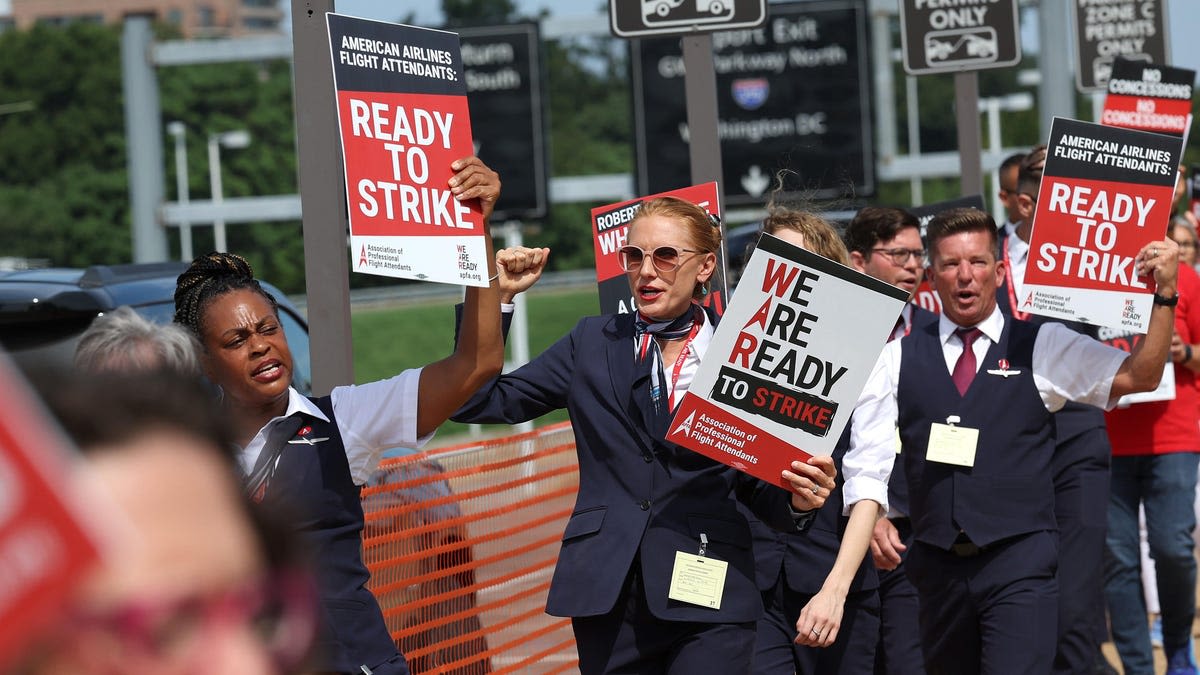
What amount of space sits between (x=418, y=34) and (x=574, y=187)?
62.9 ft

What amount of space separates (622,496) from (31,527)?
395cm

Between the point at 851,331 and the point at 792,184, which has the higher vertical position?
the point at 792,184

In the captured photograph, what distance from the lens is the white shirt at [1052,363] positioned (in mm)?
5734

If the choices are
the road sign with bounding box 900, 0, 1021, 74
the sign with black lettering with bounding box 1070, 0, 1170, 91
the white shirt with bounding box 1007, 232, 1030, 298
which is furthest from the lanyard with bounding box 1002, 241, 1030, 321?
the sign with black lettering with bounding box 1070, 0, 1170, 91

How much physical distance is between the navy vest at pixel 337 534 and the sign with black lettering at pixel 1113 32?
9.03 m

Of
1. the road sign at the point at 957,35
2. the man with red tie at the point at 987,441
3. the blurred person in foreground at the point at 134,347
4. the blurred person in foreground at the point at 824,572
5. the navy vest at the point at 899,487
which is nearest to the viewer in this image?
the blurred person in foreground at the point at 134,347

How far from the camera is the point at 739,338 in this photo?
459cm

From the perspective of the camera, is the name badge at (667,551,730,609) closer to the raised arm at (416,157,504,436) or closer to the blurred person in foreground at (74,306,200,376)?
the raised arm at (416,157,504,436)

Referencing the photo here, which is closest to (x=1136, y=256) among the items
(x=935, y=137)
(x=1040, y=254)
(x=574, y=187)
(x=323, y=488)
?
(x=1040, y=254)

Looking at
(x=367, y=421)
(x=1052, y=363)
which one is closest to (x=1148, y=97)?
(x=1052, y=363)

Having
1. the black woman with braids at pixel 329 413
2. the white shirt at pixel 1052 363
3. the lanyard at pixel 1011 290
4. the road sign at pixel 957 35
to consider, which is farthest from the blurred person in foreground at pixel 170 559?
the road sign at pixel 957 35

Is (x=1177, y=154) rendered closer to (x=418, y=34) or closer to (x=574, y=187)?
(x=418, y=34)

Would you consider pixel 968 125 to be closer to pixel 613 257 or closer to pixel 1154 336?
pixel 613 257

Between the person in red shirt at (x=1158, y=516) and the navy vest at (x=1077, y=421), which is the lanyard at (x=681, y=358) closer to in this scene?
the navy vest at (x=1077, y=421)
